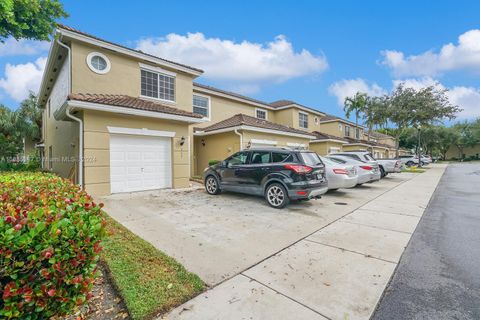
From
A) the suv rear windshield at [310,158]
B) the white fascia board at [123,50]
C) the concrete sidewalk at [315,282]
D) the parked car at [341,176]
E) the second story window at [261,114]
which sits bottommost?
the concrete sidewalk at [315,282]

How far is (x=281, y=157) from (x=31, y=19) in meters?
9.42

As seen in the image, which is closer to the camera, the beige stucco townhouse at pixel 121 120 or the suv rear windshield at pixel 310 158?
the suv rear windshield at pixel 310 158

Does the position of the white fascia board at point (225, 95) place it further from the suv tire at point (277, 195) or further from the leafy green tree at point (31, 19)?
the suv tire at point (277, 195)

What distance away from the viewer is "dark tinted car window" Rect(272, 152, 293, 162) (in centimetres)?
710

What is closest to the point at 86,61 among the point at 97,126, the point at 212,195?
the point at 97,126

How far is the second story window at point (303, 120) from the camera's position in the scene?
71.7 ft

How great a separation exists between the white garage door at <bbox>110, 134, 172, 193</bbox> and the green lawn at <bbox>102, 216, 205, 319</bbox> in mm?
5192

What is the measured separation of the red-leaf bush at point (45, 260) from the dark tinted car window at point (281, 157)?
18.8 ft

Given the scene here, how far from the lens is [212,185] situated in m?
9.14

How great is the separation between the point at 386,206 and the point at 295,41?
13.2 m

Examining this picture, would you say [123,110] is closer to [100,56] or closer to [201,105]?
[100,56]

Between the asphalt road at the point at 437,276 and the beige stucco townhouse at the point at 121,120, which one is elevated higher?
the beige stucco townhouse at the point at 121,120

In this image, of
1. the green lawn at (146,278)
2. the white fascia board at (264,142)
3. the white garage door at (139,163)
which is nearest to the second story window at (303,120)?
the white fascia board at (264,142)

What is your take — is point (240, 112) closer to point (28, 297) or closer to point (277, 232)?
point (277, 232)
